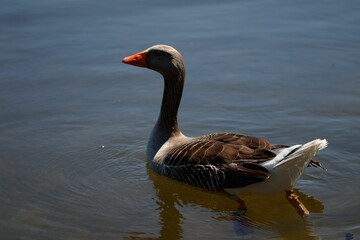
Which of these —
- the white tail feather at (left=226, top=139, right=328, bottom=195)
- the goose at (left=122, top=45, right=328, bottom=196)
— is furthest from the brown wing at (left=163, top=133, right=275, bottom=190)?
the white tail feather at (left=226, top=139, right=328, bottom=195)

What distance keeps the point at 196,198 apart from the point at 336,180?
1.62m

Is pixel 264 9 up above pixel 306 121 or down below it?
above

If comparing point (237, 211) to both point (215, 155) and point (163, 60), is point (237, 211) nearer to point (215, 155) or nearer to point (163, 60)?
point (215, 155)

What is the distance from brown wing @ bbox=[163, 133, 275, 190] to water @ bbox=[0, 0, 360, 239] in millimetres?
237

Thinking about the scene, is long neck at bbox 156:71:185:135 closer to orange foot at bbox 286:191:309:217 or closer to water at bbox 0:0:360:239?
water at bbox 0:0:360:239

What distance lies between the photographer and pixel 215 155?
7.51 meters

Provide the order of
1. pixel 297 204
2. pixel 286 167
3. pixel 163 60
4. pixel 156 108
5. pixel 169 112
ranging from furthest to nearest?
pixel 156 108, pixel 169 112, pixel 163 60, pixel 297 204, pixel 286 167

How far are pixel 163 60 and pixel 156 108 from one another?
1.40 m

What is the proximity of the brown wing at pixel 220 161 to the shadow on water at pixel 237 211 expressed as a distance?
0.54ft

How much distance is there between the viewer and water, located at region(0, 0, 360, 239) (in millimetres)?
7098

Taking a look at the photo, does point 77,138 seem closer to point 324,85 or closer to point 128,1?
point 324,85

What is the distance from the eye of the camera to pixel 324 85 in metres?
10.3

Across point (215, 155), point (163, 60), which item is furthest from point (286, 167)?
point (163, 60)

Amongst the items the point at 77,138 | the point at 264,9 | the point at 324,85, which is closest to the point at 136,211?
the point at 77,138
